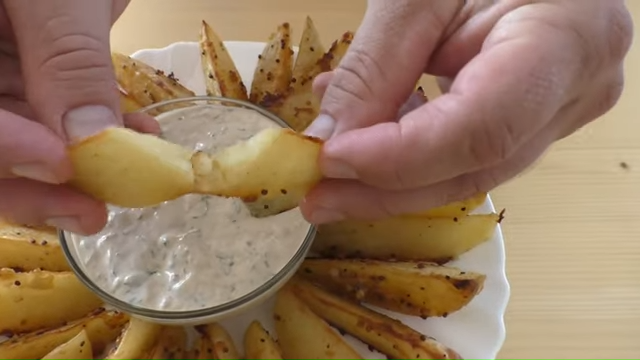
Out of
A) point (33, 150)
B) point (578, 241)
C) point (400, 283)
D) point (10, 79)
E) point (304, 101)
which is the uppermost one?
point (33, 150)

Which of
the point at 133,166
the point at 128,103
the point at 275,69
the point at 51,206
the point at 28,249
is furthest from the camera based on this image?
the point at 275,69

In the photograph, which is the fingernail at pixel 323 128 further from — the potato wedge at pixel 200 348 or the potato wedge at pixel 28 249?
the potato wedge at pixel 28 249

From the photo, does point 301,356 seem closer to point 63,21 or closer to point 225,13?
point 63,21

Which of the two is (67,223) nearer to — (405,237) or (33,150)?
(33,150)

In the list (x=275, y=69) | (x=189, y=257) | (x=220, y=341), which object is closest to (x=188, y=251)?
(x=189, y=257)

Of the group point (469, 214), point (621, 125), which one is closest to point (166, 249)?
point (469, 214)

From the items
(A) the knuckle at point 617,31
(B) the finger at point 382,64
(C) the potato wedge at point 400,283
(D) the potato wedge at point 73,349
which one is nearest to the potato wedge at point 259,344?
(C) the potato wedge at point 400,283

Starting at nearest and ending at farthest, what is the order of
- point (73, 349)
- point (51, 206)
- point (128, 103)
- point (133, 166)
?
point (133, 166), point (51, 206), point (73, 349), point (128, 103)

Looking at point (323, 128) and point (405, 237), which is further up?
point (323, 128)
